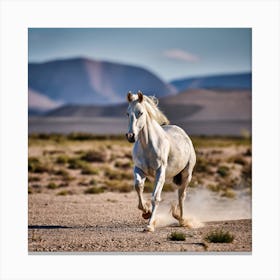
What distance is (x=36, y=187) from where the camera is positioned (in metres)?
18.0

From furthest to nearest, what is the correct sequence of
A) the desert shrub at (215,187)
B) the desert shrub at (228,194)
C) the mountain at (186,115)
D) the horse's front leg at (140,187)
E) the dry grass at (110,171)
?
the mountain at (186,115), the dry grass at (110,171), the desert shrub at (215,187), the desert shrub at (228,194), the horse's front leg at (140,187)

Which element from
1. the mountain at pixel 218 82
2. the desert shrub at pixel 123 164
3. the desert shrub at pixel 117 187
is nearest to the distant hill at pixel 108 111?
the mountain at pixel 218 82

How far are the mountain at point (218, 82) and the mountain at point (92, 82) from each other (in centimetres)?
356

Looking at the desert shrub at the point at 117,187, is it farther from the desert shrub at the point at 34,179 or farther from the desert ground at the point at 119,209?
the desert shrub at the point at 34,179

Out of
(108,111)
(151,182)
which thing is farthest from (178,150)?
(108,111)

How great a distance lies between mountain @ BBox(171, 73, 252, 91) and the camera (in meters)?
64.5

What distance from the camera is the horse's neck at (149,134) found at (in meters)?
9.20

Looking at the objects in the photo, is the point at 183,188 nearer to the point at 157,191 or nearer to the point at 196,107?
the point at 157,191

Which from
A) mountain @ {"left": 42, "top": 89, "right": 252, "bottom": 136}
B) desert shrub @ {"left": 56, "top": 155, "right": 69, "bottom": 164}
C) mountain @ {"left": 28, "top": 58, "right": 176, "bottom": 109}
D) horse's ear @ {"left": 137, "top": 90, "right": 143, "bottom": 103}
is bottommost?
desert shrub @ {"left": 56, "top": 155, "right": 69, "bottom": 164}

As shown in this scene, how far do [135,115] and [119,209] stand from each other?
408 cm

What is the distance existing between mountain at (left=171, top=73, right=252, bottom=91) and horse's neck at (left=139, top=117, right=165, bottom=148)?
5385cm

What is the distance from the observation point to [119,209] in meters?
12.5

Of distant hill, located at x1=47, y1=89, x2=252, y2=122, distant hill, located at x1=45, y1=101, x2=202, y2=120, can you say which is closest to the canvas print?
distant hill, located at x1=47, y1=89, x2=252, y2=122

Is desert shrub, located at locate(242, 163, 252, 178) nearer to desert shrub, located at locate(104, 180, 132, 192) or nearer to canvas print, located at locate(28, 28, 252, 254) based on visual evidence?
canvas print, located at locate(28, 28, 252, 254)
